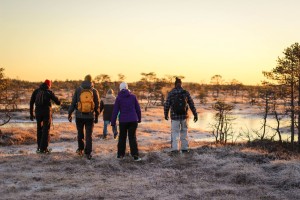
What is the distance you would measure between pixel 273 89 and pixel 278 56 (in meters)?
2.70

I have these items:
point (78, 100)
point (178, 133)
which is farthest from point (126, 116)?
point (178, 133)

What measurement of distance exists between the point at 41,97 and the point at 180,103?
4118 millimetres

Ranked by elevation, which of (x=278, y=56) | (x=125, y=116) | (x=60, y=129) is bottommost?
(x=60, y=129)

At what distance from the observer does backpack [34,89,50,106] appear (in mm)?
Answer: 11773

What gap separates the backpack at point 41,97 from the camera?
11.8 meters

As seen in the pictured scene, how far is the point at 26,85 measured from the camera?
3684 inches

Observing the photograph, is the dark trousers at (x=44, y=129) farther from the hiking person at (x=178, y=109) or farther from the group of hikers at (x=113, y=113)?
the hiking person at (x=178, y=109)

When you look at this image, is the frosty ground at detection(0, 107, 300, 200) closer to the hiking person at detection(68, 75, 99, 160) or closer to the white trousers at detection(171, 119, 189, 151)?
the white trousers at detection(171, 119, 189, 151)

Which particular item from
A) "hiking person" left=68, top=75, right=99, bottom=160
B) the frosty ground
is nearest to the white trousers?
the frosty ground

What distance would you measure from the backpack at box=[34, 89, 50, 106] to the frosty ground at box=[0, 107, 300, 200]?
1583 millimetres

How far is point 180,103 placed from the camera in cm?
1177

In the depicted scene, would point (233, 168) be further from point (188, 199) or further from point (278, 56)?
point (278, 56)

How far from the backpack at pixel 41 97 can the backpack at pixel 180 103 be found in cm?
382

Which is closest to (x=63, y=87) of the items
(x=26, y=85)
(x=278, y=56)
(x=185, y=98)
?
(x=26, y=85)
